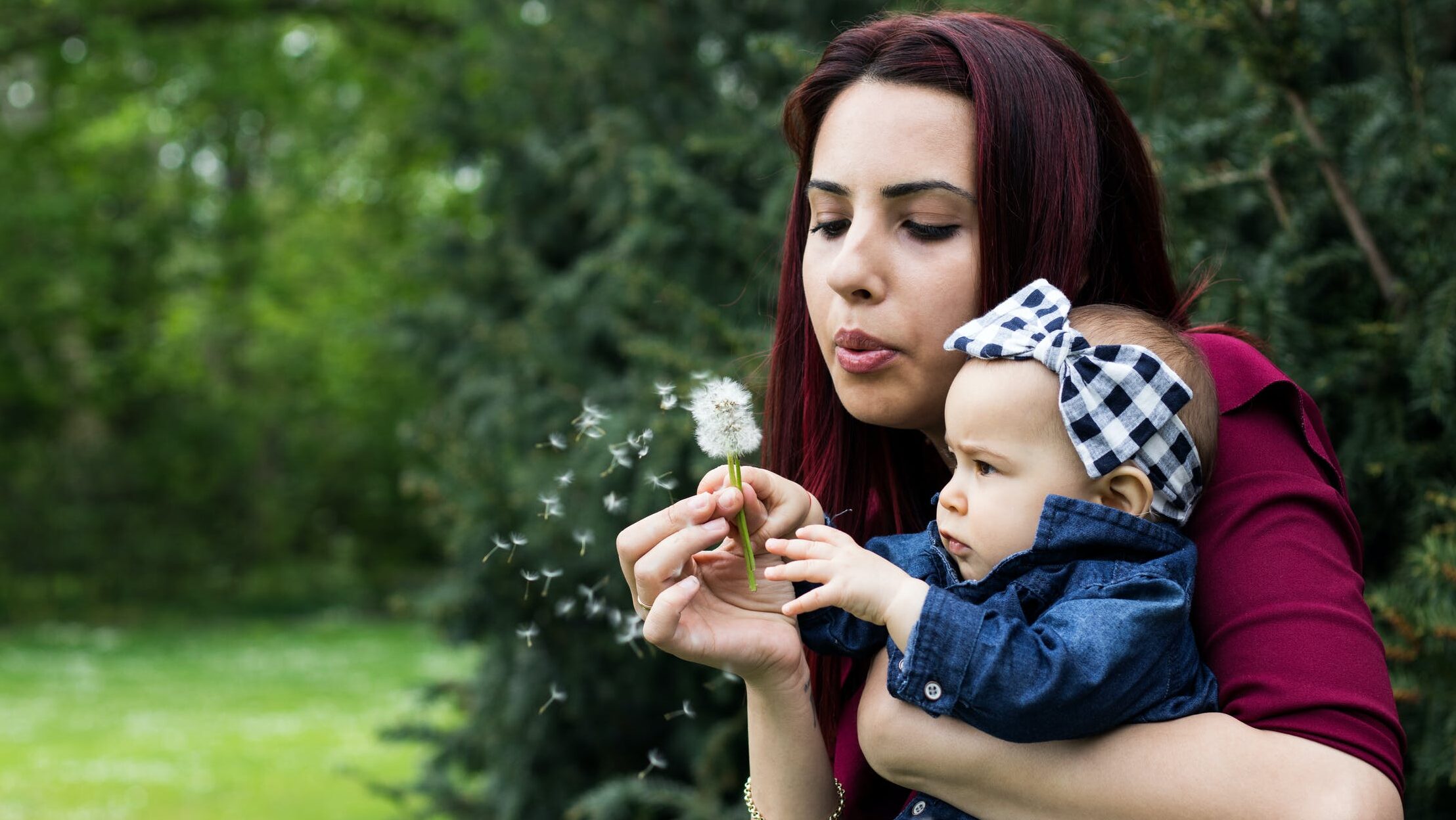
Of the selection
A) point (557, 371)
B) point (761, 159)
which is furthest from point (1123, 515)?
point (557, 371)

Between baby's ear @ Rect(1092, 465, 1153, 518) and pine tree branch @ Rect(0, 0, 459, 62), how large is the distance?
9.95 m

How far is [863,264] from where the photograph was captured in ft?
6.01

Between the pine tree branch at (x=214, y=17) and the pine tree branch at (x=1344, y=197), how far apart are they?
8903 mm

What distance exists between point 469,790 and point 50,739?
22.8 feet

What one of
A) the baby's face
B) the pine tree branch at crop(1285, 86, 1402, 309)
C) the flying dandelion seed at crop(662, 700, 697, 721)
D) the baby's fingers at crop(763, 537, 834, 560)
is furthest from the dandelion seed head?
the pine tree branch at crop(1285, 86, 1402, 309)

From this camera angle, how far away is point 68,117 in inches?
553

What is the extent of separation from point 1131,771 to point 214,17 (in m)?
11.5

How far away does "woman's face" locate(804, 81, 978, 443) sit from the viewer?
1.85 m

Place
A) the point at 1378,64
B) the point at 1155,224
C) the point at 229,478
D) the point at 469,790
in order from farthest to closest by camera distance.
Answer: the point at 229,478, the point at 469,790, the point at 1378,64, the point at 1155,224

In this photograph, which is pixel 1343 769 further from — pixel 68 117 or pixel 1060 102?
pixel 68 117

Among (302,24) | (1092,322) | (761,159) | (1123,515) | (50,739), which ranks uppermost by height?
(1092,322)

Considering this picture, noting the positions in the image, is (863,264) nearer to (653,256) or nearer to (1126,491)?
(1126,491)

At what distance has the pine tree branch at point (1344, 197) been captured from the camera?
286 cm

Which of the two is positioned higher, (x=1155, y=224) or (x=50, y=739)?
(x=1155, y=224)
